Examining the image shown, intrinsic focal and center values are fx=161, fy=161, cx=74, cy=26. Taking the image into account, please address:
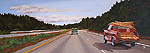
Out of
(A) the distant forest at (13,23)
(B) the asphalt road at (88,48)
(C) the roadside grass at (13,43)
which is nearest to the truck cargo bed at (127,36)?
(B) the asphalt road at (88,48)

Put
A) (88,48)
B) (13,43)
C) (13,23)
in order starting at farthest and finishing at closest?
1. (13,23)
2. (13,43)
3. (88,48)

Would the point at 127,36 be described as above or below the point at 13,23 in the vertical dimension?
below

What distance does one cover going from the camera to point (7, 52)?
33.5ft

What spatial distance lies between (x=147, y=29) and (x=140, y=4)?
6005mm

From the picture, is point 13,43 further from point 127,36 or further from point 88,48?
point 127,36

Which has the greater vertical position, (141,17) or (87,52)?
(141,17)

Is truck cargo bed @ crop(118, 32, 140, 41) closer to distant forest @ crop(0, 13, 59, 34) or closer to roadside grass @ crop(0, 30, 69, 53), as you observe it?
roadside grass @ crop(0, 30, 69, 53)

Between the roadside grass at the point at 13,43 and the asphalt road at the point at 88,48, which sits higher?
the roadside grass at the point at 13,43

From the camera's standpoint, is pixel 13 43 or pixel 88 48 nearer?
pixel 88 48

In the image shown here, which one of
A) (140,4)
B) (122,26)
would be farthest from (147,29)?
(122,26)

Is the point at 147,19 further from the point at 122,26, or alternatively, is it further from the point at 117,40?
the point at 117,40

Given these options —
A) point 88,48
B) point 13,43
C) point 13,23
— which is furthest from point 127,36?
point 13,23

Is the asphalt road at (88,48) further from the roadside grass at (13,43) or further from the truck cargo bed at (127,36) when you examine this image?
the roadside grass at (13,43)

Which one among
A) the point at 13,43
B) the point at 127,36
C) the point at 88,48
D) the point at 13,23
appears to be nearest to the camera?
the point at 88,48
